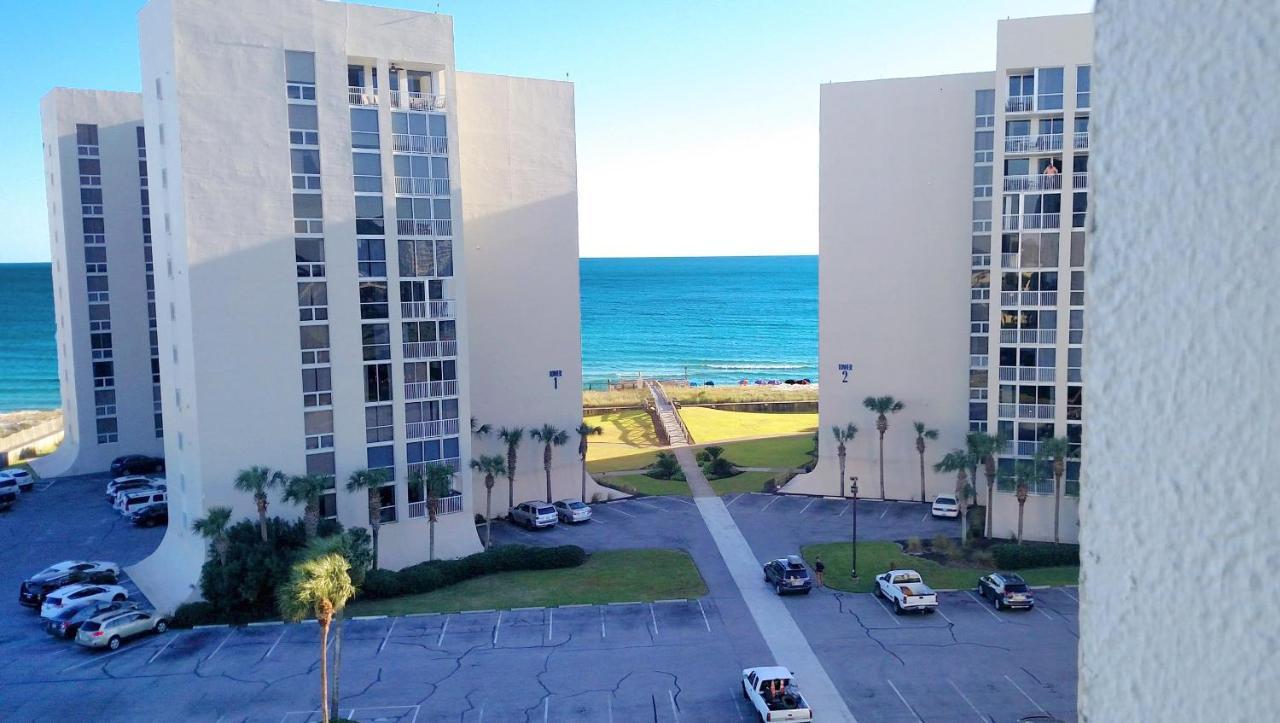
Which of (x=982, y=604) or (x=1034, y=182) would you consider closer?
(x=982, y=604)

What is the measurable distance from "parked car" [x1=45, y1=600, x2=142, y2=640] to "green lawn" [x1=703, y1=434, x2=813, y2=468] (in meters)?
31.6

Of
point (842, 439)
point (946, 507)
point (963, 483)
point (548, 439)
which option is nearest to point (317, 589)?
point (548, 439)

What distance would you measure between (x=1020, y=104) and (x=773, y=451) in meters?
24.4

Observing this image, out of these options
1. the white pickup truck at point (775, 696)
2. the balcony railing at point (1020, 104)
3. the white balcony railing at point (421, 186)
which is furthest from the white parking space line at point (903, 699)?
the balcony railing at point (1020, 104)

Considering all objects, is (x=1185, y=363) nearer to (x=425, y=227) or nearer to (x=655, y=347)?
(x=425, y=227)

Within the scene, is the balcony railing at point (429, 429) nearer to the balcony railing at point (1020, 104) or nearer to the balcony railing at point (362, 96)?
the balcony railing at point (362, 96)

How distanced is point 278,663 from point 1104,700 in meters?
29.2

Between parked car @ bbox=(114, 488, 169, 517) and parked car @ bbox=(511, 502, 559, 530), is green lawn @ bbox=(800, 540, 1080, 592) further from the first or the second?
parked car @ bbox=(114, 488, 169, 517)

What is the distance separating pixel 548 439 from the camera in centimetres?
4456

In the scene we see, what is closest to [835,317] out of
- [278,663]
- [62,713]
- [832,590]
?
[832,590]

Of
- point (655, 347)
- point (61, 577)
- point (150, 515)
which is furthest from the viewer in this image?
point (655, 347)

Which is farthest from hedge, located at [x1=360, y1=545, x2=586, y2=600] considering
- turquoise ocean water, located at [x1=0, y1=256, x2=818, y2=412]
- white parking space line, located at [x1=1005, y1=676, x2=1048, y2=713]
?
turquoise ocean water, located at [x1=0, y1=256, x2=818, y2=412]

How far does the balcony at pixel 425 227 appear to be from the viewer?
1433 inches

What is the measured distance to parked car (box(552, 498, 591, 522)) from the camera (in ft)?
140
